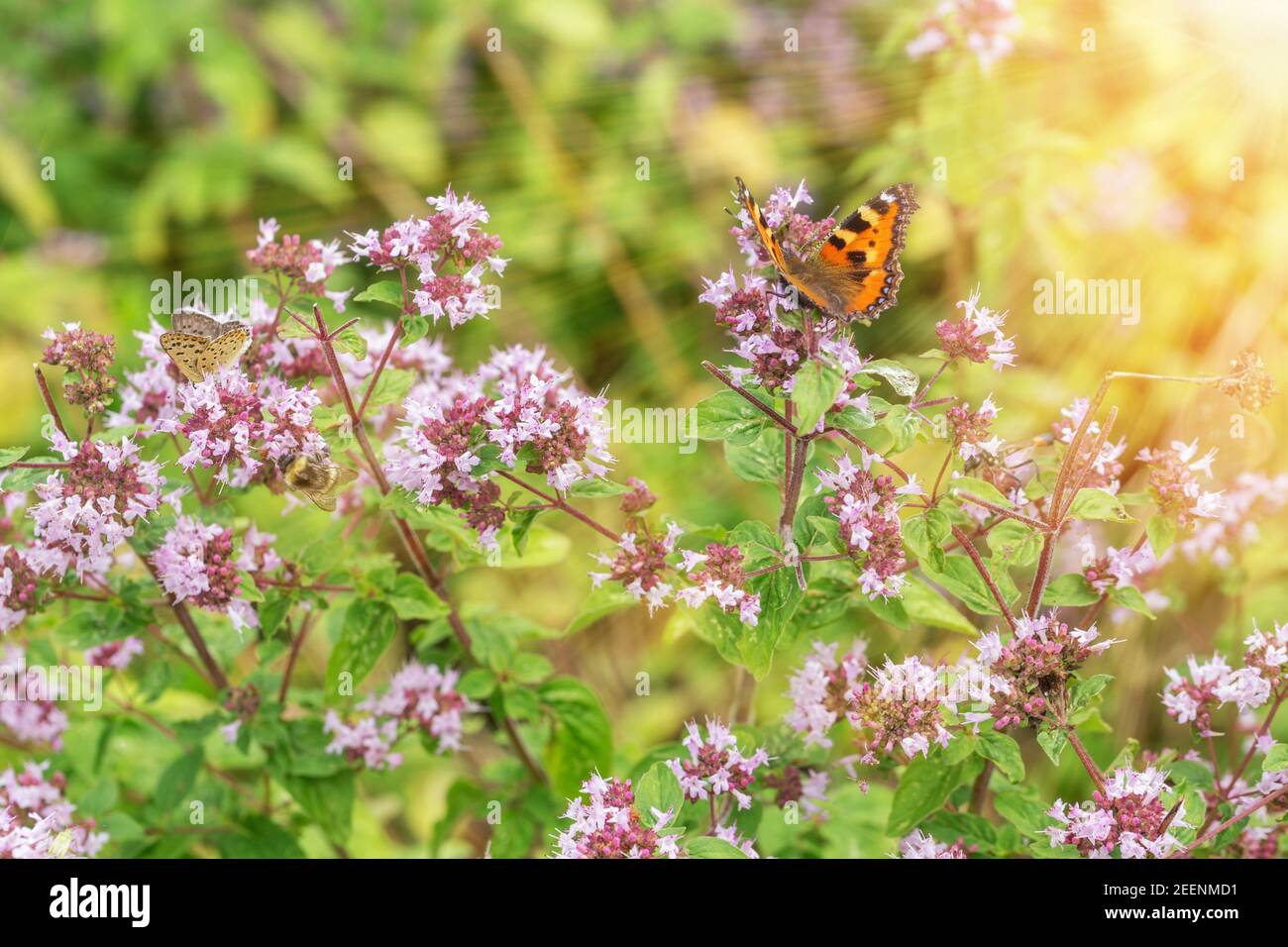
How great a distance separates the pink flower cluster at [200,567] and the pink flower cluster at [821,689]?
103cm

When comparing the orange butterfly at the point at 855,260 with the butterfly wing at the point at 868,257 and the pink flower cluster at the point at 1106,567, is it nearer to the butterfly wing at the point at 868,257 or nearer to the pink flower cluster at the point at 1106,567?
the butterfly wing at the point at 868,257

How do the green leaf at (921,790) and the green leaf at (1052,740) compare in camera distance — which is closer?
the green leaf at (1052,740)

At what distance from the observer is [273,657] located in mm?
2373

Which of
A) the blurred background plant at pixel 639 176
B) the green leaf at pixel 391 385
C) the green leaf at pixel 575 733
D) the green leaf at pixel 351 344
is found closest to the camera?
the green leaf at pixel 351 344

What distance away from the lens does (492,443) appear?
1.95 m

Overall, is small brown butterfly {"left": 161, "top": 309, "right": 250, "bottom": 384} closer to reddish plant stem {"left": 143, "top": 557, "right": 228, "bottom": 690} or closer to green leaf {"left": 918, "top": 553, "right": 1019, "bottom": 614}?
reddish plant stem {"left": 143, "top": 557, "right": 228, "bottom": 690}

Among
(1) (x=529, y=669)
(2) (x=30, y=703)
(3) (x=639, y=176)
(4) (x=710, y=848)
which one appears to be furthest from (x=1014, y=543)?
(3) (x=639, y=176)

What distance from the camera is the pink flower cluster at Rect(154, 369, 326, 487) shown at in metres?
1.88

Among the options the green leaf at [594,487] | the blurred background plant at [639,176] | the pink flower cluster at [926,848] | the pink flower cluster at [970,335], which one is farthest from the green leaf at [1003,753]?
the blurred background plant at [639,176]

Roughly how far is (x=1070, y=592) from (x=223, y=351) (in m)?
1.49

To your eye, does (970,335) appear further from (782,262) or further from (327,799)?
(327,799)

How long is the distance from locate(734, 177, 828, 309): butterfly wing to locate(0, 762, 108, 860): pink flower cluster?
1.52 m

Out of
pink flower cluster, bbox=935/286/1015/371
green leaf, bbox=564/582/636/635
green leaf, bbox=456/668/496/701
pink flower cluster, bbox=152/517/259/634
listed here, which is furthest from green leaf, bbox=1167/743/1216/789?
pink flower cluster, bbox=152/517/259/634

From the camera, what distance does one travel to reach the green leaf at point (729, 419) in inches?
73.5
